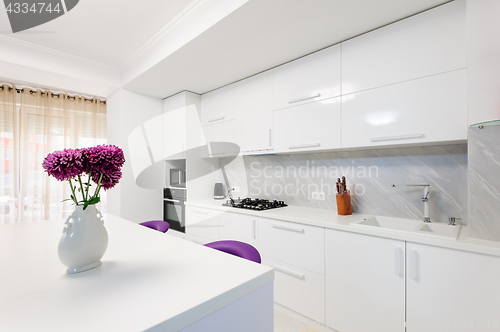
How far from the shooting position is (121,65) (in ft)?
10.3

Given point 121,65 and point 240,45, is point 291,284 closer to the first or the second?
point 240,45

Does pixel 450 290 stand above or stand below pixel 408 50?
below

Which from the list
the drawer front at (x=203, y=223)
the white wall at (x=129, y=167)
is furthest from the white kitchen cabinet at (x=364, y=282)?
the white wall at (x=129, y=167)

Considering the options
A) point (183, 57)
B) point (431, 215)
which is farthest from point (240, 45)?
point (431, 215)

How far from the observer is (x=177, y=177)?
349 centimetres

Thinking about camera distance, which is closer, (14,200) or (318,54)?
(318,54)

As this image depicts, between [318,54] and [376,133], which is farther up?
[318,54]

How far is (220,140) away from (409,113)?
A: 215 cm

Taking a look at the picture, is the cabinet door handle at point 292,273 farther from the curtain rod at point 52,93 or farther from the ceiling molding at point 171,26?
the curtain rod at point 52,93

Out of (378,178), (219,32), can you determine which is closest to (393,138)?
(378,178)

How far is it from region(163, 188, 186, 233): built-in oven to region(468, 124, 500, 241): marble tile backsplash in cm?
296

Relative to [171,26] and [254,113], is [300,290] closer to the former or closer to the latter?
[254,113]

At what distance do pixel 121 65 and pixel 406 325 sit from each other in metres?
3.89

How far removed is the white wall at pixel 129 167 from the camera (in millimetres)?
3281
